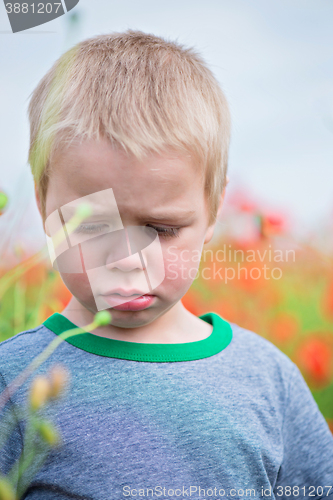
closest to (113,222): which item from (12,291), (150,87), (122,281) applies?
(122,281)

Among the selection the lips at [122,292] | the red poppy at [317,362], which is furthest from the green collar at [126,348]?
the red poppy at [317,362]

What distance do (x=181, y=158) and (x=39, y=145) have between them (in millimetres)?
142

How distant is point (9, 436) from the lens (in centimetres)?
45

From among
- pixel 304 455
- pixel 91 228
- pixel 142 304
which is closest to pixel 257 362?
pixel 304 455

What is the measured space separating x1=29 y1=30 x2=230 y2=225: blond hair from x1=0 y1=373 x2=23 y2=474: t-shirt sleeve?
213mm

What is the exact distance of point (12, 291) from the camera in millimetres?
628

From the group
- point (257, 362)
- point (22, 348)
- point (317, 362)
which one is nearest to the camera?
point (22, 348)

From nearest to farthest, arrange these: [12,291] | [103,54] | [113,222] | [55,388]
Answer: [55,388] < [113,222] < [103,54] < [12,291]

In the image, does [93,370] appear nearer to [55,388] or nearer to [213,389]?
[213,389]

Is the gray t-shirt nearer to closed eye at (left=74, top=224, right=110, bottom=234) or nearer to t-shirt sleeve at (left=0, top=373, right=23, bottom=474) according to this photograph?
t-shirt sleeve at (left=0, top=373, right=23, bottom=474)

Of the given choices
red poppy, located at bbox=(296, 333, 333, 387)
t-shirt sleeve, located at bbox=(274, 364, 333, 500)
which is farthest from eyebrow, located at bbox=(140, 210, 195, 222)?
red poppy, located at bbox=(296, 333, 333, 387)

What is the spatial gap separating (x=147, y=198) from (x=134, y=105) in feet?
0.35

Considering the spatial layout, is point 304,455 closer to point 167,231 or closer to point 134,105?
point 167,231

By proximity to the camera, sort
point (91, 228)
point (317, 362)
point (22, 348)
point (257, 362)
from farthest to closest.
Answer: point (317, 362)
point (257, 362)
point (22, 348)
point (91, 228)
